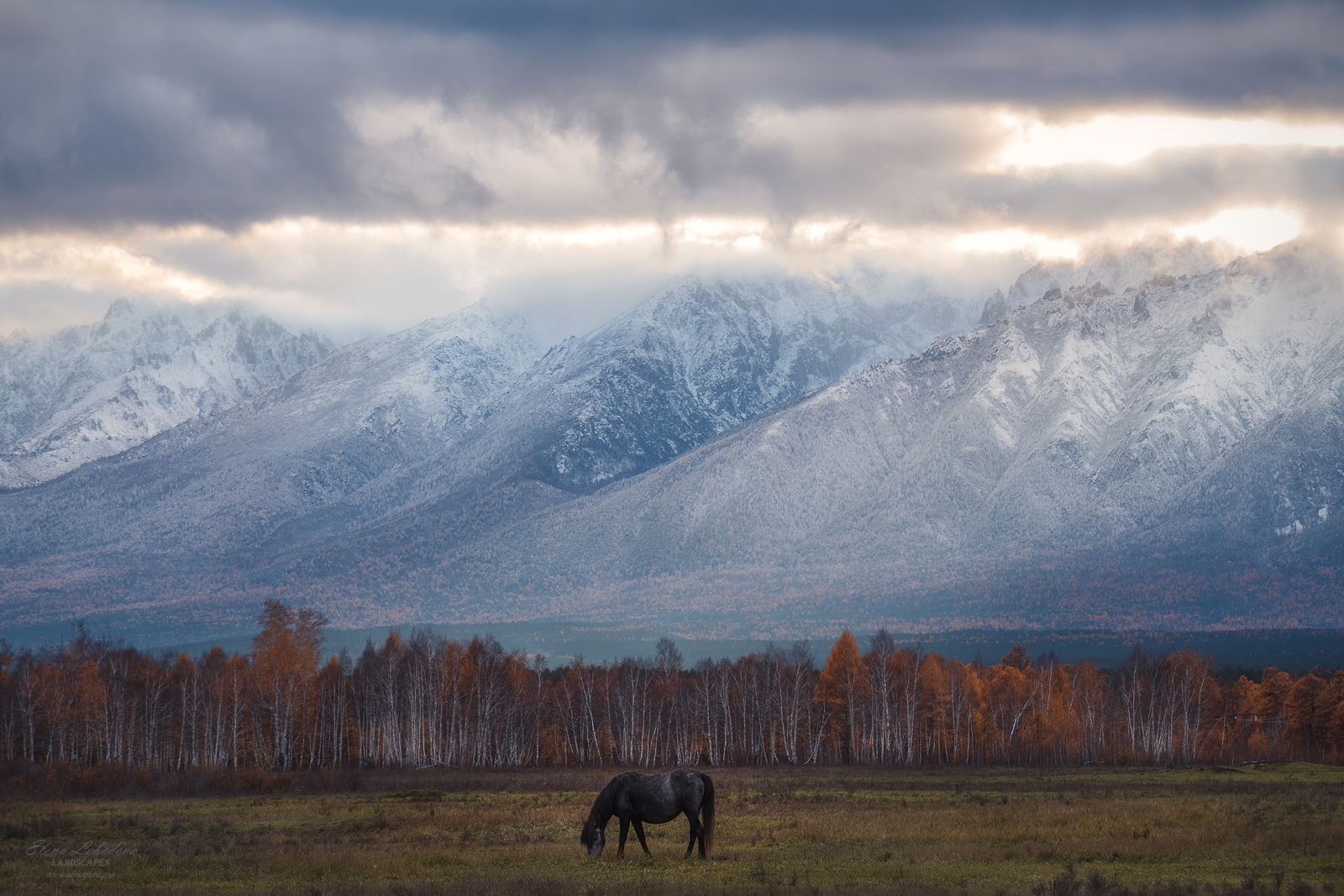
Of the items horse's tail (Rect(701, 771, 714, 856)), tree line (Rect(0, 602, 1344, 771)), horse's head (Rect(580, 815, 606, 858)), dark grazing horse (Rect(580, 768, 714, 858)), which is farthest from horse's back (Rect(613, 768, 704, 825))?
tree line (Rect(0, 602, 1344, 771))

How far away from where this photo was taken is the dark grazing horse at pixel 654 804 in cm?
4356

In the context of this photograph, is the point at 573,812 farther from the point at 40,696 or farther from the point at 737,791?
the point at 40,696

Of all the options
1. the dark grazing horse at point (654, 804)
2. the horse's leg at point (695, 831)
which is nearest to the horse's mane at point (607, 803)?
the dark grazing horse at point (654, 804)

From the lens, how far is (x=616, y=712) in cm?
14338

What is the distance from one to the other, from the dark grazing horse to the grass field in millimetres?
774

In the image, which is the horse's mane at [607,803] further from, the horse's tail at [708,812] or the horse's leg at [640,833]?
the horse's tail at [708,812]

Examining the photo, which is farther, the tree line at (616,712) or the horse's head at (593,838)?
the tree line at (616,712)

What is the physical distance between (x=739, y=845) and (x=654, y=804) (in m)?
5.13

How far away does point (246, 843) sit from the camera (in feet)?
164

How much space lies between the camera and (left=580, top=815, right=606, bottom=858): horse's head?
144 feet

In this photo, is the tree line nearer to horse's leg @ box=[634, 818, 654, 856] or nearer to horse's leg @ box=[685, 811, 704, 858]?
horse's leg @ box=[634, 818, 654, 856]

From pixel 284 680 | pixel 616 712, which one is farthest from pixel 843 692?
pixel 284 680

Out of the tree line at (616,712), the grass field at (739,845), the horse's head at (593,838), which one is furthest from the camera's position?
the tree line at (616,712)

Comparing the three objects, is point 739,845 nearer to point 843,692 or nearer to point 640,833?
point 640,833
